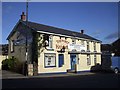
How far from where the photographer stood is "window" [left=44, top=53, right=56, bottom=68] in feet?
104

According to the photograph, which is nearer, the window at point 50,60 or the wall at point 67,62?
the wall at point 67,62

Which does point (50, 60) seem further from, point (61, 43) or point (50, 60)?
point (61, 43)

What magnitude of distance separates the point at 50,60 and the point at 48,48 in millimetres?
1642

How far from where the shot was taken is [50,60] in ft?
106

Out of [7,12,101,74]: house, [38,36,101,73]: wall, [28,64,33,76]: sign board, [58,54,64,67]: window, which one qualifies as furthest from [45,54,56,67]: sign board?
[28,64,33,76]: sign board

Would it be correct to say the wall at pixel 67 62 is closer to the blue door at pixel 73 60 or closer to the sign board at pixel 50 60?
the sign board at pixel 50 60

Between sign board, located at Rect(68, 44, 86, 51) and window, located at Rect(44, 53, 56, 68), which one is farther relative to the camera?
sign board, located at Rect(68, 44, 86, 51)

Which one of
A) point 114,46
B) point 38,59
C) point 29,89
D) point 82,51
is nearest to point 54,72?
point 38,59

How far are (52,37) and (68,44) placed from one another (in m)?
3.73

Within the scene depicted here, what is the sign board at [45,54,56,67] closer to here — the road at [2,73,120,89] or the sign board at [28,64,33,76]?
the sign board at [28,64,33,76]

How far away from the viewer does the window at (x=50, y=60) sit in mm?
31766

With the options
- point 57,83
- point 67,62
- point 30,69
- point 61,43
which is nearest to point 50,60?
point 61,43

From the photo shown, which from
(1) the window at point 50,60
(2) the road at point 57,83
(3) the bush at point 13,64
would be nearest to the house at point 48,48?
(1) the window at point 50,60

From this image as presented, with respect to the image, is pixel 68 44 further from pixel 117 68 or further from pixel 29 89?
pixel 29 89
